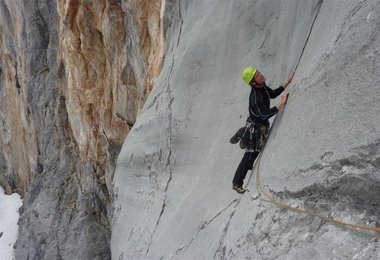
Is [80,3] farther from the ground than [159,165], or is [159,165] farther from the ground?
[80,3]

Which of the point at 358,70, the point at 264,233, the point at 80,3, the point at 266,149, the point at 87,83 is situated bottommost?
the point at 264,233

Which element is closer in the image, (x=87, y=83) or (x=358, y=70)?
(x=358, y=70)

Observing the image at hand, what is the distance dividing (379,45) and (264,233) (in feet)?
7.37

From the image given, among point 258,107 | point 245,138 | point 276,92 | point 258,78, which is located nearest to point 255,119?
→ point 258,107

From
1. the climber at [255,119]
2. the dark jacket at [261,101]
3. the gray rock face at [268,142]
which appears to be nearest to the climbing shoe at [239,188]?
the climber at [255,119]

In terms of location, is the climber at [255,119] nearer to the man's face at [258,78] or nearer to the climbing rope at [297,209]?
the man's face at [258,78]

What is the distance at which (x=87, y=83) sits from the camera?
17891mm

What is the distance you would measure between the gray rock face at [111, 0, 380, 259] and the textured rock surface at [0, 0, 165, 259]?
2829 mm

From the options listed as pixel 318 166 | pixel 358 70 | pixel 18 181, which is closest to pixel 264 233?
pixel 318 166

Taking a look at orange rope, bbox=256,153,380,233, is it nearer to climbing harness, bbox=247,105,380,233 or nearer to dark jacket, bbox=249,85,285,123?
climbing harness, bbox=247,105,380,233

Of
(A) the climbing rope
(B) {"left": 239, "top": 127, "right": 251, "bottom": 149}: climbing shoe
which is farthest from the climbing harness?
(B) {"left": 239, "top": 127, "right": 251, "bottom": 149}: climbing shoe

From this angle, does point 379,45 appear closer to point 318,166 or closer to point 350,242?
point 318,166

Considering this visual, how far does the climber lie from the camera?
18.5 ft

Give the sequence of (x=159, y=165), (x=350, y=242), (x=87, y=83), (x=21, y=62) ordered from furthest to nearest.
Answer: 1. (x=21, y=62)
2. (x=87, y=83)
3. (x=159, y=165)
4. (x=350, y=242)
